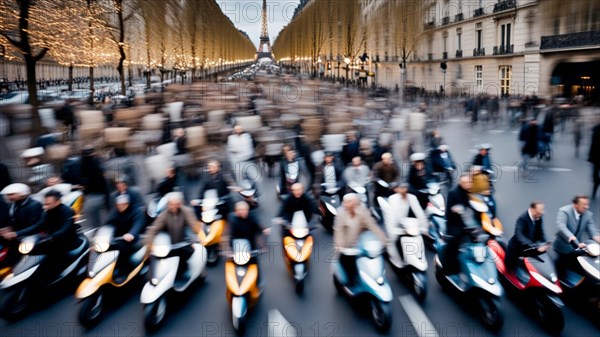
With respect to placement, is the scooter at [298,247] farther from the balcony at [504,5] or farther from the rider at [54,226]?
the balcony at [504,5]

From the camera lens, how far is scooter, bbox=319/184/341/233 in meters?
9.39

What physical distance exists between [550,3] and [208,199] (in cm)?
602

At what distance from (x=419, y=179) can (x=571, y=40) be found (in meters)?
24.3

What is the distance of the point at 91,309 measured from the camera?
599 cm

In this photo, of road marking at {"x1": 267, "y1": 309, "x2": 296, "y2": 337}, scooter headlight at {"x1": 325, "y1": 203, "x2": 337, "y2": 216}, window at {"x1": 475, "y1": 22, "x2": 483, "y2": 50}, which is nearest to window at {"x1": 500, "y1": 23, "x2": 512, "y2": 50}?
window at {"x1": 475, "y1": 22, "x2": 483, "y2": 50}

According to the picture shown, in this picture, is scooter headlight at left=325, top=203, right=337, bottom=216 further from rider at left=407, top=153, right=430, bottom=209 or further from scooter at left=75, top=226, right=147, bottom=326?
scooter at left=75, top=226, right=147, bottom=326

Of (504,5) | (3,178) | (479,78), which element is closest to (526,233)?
(3,178)

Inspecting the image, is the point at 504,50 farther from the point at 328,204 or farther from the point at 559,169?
the point at 328,204

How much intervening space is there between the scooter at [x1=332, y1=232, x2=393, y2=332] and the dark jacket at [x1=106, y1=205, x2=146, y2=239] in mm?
2753

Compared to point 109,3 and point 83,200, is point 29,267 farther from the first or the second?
point 109,3

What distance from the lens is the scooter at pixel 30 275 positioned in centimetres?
618

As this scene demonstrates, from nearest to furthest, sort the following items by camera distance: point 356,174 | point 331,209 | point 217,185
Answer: point 217,185 < point 331,209 < point 356,174

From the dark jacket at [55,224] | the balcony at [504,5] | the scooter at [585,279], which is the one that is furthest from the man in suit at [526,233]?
the balcony at [504,5]

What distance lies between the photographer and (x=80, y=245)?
23.4 feet
